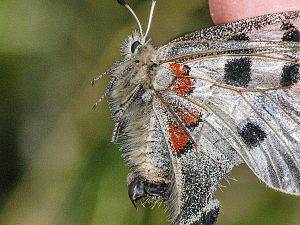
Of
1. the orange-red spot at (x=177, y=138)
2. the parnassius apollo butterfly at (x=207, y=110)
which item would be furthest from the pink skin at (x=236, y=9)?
the orange-red spot at (x=177, y=138)

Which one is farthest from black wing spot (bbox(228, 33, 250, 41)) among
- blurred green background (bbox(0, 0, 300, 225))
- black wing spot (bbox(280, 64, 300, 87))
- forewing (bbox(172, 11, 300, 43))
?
blurred green background (bbox(0, 0, 300, 225))

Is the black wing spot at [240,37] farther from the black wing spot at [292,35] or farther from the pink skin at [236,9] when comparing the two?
the pink skin at [236,9]

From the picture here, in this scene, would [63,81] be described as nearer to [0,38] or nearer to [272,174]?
[0,38]

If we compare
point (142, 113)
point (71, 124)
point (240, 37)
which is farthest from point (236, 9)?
point (71, 124)

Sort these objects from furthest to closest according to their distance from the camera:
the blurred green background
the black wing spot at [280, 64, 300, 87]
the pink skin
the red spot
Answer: the blurred green background
the pink skin
the red spot
the black wing spot at [280, 64, 300, 87]

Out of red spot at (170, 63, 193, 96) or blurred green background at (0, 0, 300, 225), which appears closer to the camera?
red spot at (170, 63, 193, 96)

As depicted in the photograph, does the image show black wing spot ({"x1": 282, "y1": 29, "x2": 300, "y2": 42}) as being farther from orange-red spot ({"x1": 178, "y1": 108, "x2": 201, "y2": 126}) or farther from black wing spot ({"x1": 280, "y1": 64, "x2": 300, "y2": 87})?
orange-red spot ({"x1": 178, "y1": 108, "x2": 201, "y2": 126})

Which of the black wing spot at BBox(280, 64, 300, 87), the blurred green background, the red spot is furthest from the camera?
the blurred green background

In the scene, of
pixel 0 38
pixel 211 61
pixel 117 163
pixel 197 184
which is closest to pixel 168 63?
pixel 211 61
